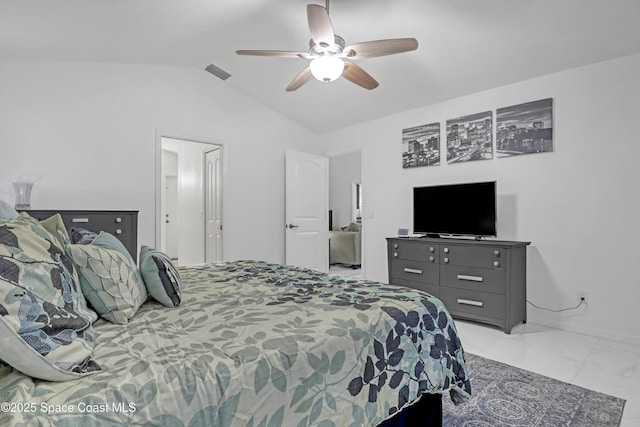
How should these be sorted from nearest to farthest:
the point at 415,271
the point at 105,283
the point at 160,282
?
the point at 105,283 < the point at 160,282 < the point at 415,271

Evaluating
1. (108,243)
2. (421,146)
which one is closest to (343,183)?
(421,146)

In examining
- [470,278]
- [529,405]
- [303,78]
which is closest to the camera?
A: [529,405]

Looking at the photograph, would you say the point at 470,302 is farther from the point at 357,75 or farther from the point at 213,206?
the point at 213,206

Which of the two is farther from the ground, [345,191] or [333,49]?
[333,49]

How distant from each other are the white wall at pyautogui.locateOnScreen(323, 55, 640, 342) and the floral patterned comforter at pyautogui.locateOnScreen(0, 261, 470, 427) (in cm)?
237

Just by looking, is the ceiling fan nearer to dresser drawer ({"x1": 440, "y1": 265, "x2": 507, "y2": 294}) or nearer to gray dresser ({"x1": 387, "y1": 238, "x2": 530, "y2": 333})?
gray dresser ({"x1": 387, "y1": 238, "x2": 530, "y2": 333})

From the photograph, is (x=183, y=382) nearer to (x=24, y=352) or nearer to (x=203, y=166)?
(x=24, y=352)

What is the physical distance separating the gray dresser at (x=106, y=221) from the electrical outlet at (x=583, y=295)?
4263mm

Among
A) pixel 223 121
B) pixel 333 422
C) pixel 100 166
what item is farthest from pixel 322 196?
pixel 333 422

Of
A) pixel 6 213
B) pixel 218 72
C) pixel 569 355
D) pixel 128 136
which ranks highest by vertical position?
pixel 218 72

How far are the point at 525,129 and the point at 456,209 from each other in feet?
3.37

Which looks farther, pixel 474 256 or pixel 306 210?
pixel 306 210

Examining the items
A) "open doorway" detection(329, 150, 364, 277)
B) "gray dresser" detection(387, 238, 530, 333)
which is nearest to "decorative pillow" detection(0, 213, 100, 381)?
"gray dresser" detection(387, 238, 530, 333)

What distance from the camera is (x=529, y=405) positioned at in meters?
1.90
